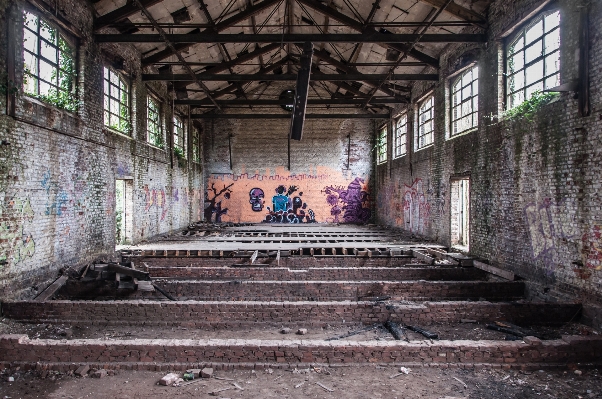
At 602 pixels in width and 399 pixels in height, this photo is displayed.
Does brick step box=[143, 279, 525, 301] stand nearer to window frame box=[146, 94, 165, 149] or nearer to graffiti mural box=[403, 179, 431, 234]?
graffiti mural box=[403, 179, 431, 234]

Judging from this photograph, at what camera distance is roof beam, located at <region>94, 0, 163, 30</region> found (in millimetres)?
8461

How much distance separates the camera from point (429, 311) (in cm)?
596

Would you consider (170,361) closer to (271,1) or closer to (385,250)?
(385,250)

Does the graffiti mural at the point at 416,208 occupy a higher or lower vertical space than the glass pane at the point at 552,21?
lower

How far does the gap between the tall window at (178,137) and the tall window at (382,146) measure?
895 centimetres

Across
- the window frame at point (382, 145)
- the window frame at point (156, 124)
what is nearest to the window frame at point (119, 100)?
the window frame at point (156, 124)

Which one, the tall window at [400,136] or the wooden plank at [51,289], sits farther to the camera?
the tall window at [400,136]

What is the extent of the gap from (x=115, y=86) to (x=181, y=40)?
2.51 m

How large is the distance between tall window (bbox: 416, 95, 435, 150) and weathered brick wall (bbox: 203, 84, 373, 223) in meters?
5.56

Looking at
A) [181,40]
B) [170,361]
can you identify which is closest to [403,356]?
[170,361]

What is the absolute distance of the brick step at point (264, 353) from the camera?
449 centimetres

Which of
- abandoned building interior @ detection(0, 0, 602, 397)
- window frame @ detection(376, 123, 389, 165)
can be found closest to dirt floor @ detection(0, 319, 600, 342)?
abandoned building interior @ detection(0, 0, 602, 397)

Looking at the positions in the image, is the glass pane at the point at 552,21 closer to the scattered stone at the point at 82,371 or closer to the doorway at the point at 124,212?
the scattered stone at the point at 82,371

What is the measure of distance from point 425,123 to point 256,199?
9.21 metres
